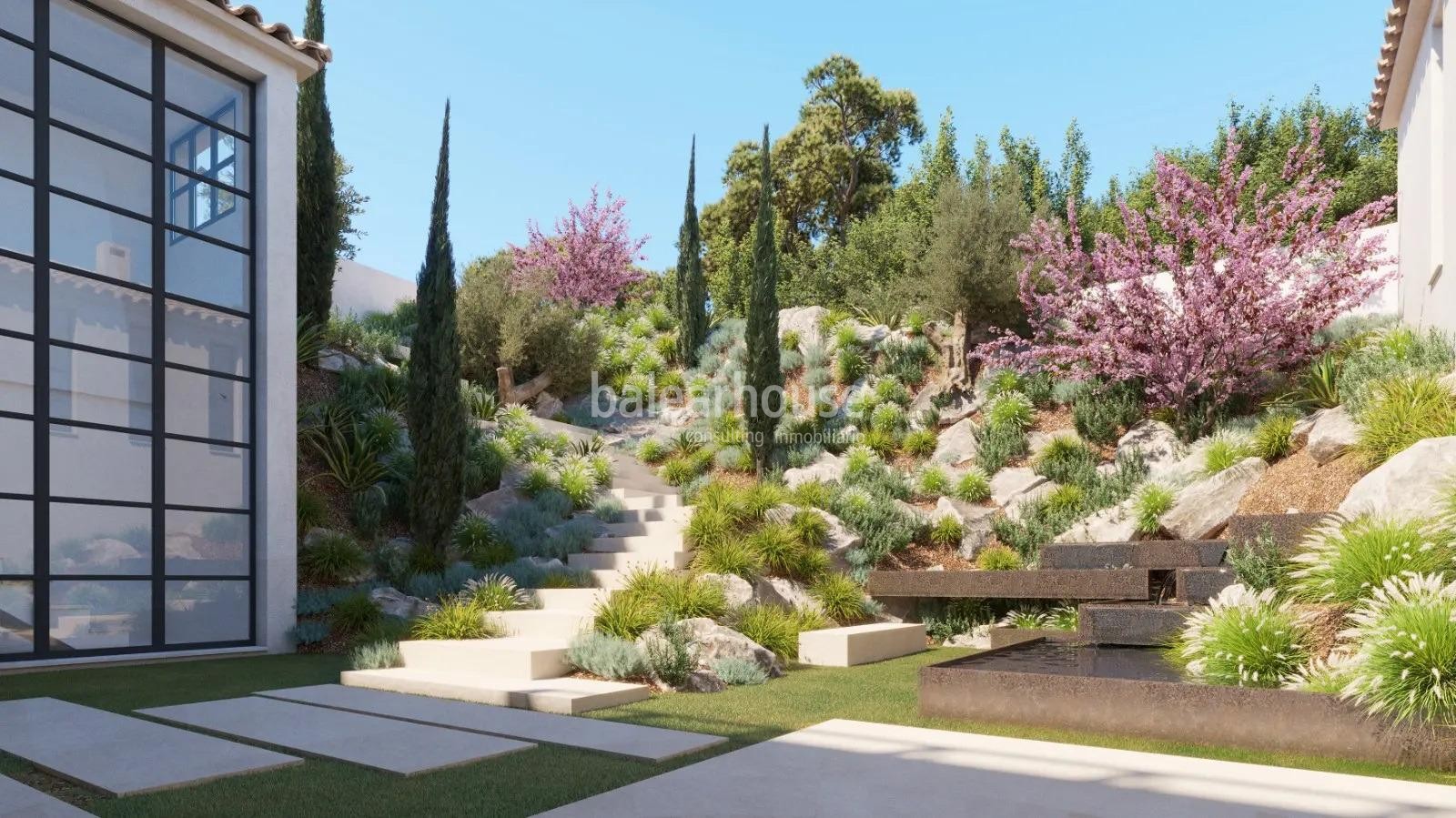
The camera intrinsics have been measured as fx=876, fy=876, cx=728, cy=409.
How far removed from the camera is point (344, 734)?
4023 mm

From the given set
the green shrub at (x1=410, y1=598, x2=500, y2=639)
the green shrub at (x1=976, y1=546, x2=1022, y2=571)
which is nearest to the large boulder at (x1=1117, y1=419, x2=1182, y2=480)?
the green shrub at (x1=976, y1=546, x2=1022, y2=571)

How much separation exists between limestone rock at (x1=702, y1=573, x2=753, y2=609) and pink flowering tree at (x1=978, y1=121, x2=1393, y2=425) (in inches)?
204

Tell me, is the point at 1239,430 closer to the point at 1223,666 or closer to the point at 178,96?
the point at 1223,666

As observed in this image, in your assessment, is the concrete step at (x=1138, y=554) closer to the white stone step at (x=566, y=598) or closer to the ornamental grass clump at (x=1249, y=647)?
the ornamental grass clump at (x=1249, y=647)

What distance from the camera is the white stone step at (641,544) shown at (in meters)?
8.73

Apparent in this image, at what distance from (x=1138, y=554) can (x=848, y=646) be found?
2.60m

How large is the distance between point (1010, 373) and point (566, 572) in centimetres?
669

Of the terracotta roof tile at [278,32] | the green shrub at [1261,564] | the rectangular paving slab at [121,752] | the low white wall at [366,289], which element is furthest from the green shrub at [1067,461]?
the low white wall at [366,289]

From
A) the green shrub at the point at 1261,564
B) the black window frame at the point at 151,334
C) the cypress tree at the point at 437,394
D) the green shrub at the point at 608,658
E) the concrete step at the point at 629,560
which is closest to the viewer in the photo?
the green shrub at the point at 1261,564

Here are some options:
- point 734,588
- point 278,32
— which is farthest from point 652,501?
point 278,32

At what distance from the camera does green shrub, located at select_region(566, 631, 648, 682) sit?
5.55 metres

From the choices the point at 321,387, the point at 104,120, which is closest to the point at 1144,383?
the point at 321,387

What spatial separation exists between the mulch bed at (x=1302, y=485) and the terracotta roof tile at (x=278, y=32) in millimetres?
9102

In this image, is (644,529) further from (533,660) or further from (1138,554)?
(1138,554)
